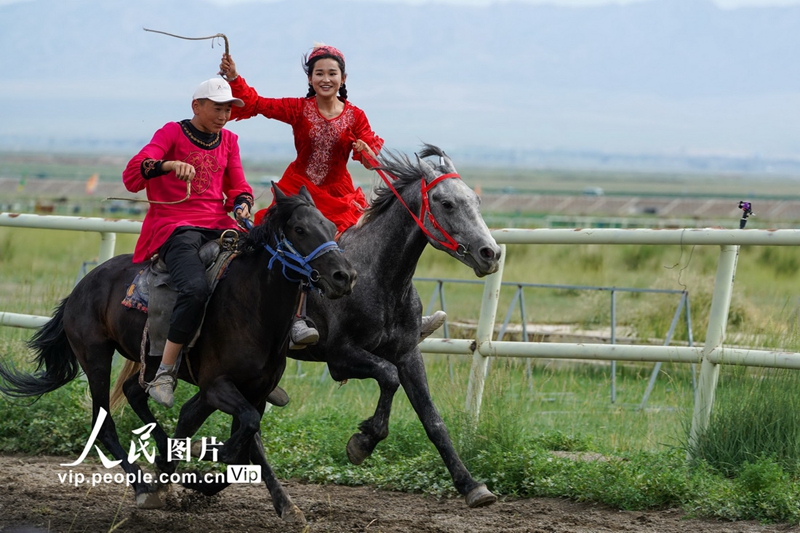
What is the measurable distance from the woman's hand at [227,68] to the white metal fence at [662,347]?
78.4 inches

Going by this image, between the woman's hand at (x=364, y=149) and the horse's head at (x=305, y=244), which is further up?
the woman's hand at (x=364, y=149)

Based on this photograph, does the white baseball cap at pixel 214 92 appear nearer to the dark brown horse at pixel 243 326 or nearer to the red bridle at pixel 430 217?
the dark brown horse at pixel 243 326

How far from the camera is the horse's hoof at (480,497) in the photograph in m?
5.23

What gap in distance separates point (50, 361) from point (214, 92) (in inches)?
86.7

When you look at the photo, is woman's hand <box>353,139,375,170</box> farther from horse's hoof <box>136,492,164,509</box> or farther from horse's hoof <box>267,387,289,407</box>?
horse's hoof <box>136,492,164,509</box>

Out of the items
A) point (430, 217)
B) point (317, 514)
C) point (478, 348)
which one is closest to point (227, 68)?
point (430, 217)

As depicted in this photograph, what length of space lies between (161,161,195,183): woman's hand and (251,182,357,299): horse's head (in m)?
0.47

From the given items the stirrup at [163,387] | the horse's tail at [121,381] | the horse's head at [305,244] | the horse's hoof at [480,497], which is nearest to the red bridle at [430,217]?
the horse's head at [305,244]

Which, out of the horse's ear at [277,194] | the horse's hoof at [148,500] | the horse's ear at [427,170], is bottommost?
the horse's hoof at [148,500]

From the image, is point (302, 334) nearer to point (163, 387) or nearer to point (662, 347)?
point (163, 387)

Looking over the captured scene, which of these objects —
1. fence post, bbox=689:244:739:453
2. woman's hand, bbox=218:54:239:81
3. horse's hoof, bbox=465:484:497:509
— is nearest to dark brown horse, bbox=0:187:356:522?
horse's hoof, bbox=465:484:497:509

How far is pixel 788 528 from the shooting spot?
4.88m

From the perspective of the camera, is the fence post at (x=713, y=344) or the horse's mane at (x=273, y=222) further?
the fence post at (x=713, y=344)

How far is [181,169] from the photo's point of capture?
17.0ft
